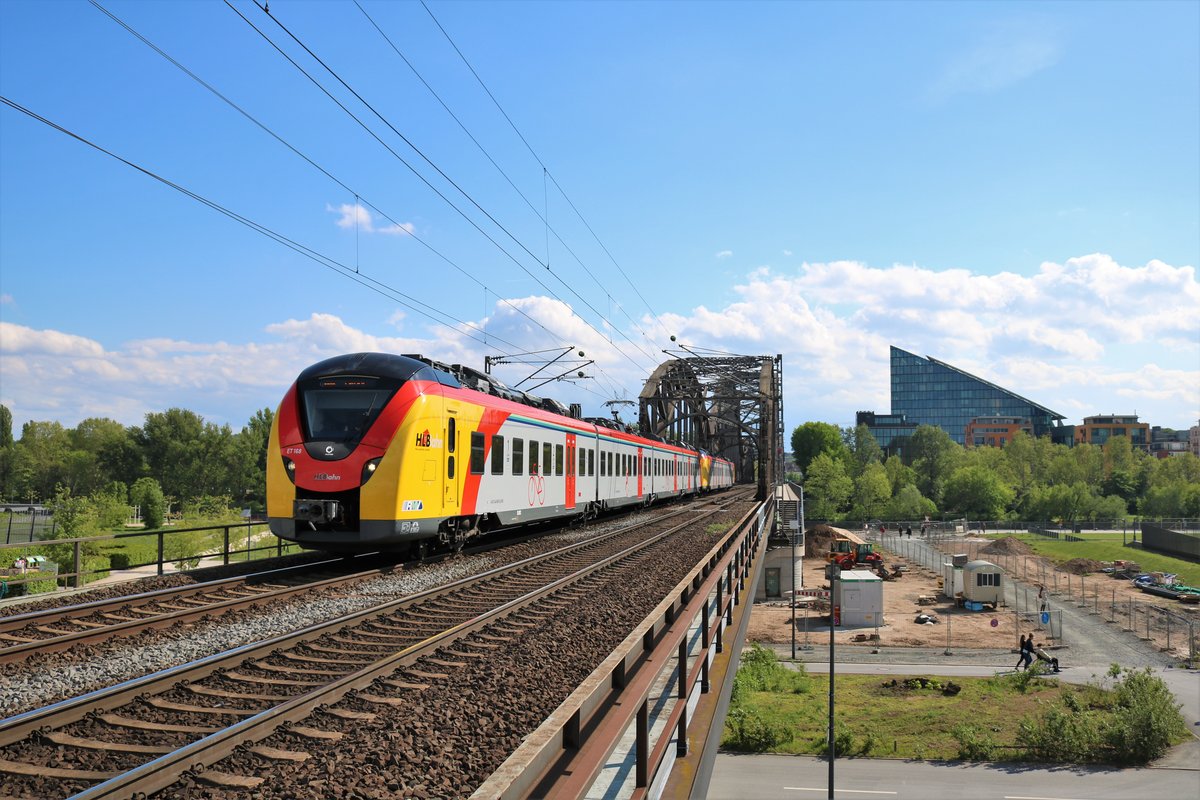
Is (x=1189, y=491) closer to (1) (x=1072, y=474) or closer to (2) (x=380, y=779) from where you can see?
(1) (x=1072, y=474)

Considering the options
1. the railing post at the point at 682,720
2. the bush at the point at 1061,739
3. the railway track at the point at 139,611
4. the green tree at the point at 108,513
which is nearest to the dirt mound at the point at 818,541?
the bush at the point at 1061,739

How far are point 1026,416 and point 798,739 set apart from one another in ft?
624

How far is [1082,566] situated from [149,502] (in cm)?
7645

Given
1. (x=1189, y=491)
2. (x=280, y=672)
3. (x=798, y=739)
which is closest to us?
(x=280, y=672)

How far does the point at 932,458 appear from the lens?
137m

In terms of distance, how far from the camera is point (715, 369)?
99062mm

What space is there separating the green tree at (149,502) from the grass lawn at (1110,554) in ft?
246

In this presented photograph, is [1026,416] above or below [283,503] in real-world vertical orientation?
above

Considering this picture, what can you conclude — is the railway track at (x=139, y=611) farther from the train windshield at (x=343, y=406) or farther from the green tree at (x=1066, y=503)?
the green tree at (x=1066, y=503)

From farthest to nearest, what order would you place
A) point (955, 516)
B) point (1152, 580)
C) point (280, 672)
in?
point (955, 516) → point (1152, 580) → point (280, 672)

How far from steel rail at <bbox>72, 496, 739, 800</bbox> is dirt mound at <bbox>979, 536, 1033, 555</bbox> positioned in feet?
250

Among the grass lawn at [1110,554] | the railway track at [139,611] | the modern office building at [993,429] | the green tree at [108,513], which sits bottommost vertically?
the grass lawn at [1110,554]

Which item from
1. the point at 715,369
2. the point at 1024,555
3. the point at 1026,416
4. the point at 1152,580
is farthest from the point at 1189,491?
the point at 1026,416

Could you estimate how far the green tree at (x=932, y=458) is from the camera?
12181 centimetres
